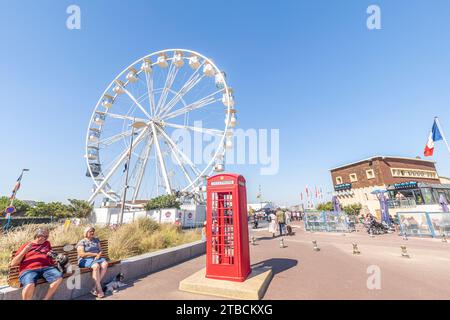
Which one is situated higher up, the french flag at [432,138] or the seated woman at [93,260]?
the french flag at [432,138]

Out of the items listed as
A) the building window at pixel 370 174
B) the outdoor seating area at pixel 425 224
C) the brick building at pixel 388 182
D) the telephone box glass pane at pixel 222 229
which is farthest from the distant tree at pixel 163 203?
the building window at pixel 370 174

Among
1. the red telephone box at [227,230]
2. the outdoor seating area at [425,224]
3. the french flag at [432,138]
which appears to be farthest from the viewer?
the french flag at [432,138]

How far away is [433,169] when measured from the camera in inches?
1576

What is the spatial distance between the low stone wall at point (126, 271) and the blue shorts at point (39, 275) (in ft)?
0.46

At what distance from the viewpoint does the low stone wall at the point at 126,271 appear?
360 centimetres

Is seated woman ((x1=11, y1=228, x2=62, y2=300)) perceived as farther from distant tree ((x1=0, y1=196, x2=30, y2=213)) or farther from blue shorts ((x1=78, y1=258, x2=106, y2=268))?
distant tree ((x1=0, y1=196, x2=30, y2=213))

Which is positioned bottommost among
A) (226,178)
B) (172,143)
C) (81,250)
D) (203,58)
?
(81,250)

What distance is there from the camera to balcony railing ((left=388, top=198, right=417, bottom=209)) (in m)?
23.2

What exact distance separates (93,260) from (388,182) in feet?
120

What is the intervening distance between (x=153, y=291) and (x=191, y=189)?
1521 centimetres

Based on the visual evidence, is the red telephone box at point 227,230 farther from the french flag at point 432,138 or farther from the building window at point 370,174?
the building window at point 370,174

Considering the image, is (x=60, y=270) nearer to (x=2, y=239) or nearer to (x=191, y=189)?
(x=2, y=239)

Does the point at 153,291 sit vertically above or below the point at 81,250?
below
